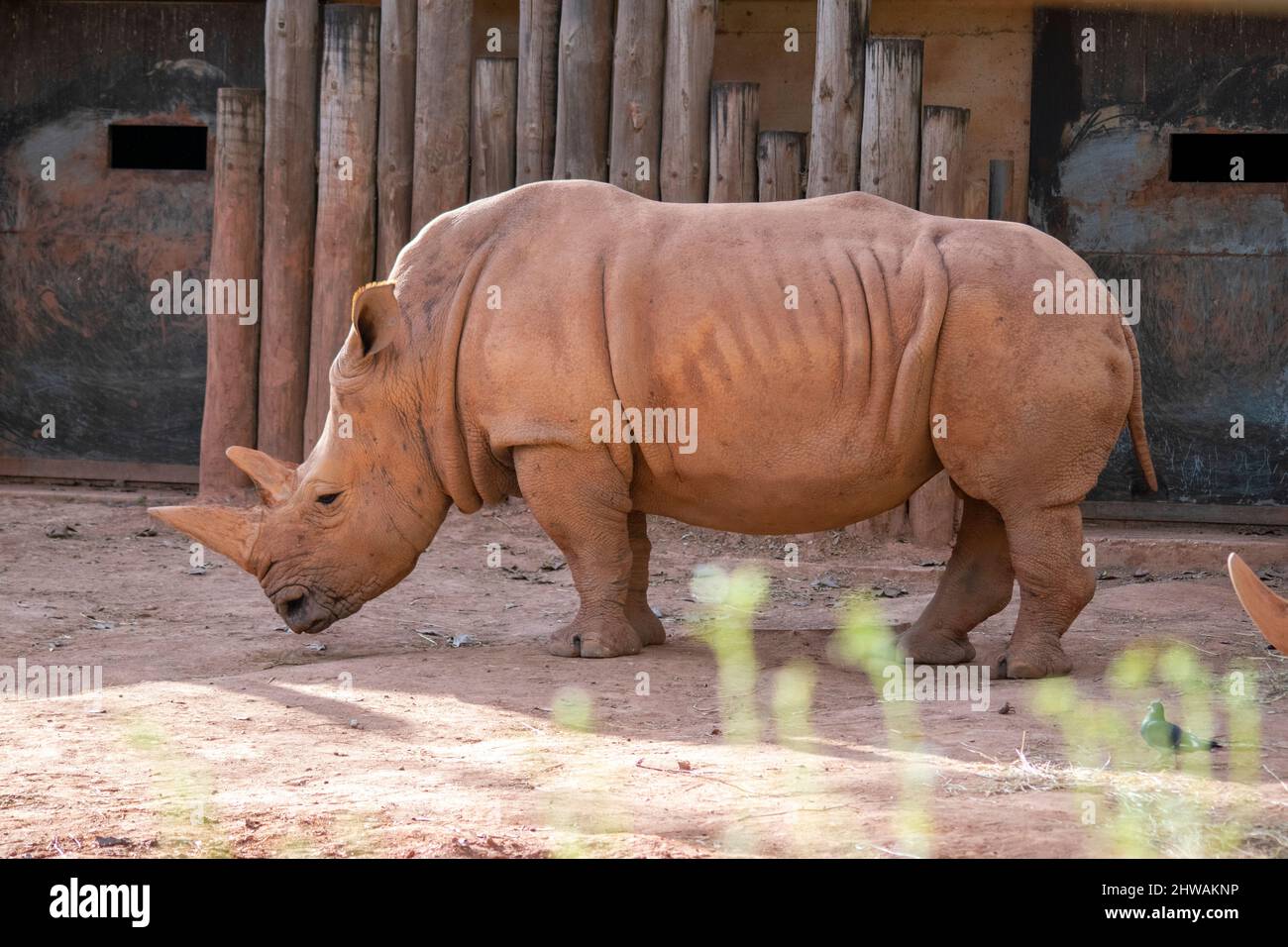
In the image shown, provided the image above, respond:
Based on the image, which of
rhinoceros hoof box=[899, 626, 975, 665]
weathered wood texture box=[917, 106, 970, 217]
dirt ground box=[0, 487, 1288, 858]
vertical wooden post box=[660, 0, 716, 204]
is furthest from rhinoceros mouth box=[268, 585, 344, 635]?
weathered wood texture box=[917, 106, 970, 217]

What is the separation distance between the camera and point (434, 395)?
641 centimetres

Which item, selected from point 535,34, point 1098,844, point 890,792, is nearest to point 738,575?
point 535,34

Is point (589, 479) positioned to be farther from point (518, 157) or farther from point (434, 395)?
point (518, 157)

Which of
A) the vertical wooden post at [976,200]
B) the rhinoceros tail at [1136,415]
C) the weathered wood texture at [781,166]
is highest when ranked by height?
the weathered wood texture at [781,166]

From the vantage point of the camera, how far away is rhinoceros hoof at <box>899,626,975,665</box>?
6.54m

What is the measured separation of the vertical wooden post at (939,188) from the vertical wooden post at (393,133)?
2791 millimetres

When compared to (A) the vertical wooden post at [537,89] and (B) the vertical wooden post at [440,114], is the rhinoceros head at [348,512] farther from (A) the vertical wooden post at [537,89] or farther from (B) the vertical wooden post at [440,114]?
(A) the vertical wooden post at [537,89]

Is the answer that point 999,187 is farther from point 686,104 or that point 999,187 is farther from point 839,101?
point 686,104

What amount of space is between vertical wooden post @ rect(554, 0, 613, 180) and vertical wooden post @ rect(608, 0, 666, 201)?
83 millimetres

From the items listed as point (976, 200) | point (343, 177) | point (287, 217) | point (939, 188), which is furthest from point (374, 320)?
point (976, 200)

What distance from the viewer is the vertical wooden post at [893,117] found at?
8820 mm

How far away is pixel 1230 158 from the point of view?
32.4 ft

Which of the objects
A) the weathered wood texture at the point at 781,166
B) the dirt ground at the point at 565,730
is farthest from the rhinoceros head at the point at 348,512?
the weathered wood texture at the point at 781,166

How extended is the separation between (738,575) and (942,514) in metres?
1.19
